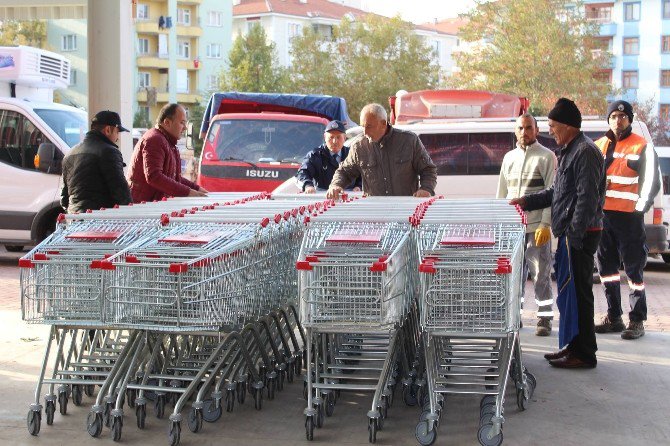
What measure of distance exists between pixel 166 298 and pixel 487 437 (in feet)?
6.72

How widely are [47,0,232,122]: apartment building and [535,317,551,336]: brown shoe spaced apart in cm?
6595

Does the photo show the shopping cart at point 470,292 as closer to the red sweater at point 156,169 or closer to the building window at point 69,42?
the red sweater at point 156,169

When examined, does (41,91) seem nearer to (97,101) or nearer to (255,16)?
(97,101)

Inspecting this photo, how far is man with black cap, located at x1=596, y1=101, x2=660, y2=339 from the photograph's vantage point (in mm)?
10070

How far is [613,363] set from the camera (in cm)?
899

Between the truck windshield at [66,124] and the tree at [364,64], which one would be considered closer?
the truck windshield at [66,124]

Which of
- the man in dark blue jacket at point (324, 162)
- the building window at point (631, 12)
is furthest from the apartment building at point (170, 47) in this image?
the man in dark blue jacket at point (324, 162)

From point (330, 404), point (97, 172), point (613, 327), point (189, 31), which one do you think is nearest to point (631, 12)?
point (189, 31)

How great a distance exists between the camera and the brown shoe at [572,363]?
28.5 feet

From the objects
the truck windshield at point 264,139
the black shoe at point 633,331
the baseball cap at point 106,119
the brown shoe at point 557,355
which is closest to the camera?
the brown shoe at point 557,355

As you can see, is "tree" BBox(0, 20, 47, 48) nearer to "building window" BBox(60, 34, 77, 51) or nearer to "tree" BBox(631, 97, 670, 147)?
"building window" BBox(60, 34, 77, 51)

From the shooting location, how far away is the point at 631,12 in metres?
86.2

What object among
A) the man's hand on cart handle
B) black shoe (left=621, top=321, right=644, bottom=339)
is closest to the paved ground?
black shoe (left=621, top=321, right=644, bottom=339)

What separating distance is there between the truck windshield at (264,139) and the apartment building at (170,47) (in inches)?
2292
